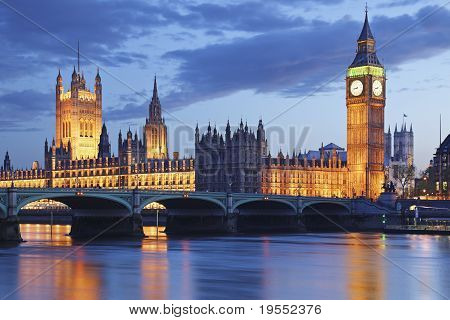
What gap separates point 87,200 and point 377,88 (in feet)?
274

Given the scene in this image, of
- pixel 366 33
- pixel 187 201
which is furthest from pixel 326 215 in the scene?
pixel 366 33

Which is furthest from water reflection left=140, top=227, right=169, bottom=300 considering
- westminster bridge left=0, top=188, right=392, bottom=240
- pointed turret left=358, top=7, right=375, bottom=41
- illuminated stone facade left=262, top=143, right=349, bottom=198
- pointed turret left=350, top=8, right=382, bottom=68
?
pointed turret left=358, top=7, right=375, bottom=41

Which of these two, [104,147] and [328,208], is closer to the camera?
[328,208]

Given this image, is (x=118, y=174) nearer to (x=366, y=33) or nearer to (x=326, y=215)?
(x=366, y=33)

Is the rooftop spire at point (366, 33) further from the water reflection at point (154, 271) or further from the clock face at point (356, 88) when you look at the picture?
the water reflection at point (154, 271)

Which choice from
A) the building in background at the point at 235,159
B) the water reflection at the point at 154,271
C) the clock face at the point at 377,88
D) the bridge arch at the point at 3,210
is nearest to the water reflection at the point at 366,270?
the water reflection at the point at 154,271

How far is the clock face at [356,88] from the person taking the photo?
505ft

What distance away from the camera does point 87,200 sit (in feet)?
273

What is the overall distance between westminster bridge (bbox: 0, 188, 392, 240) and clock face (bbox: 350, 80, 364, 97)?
39.7 m

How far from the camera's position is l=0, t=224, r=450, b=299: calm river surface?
3816 cm

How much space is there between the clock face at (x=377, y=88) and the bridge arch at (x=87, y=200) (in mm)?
79201

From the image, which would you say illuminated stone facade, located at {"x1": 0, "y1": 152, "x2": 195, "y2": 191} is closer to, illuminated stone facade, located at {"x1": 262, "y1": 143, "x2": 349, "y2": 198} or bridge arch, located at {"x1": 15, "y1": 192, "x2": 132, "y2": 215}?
illuminated stone facade, located at {"x1": 262, "y1": 143, "x2": 349, "y2": 198}
